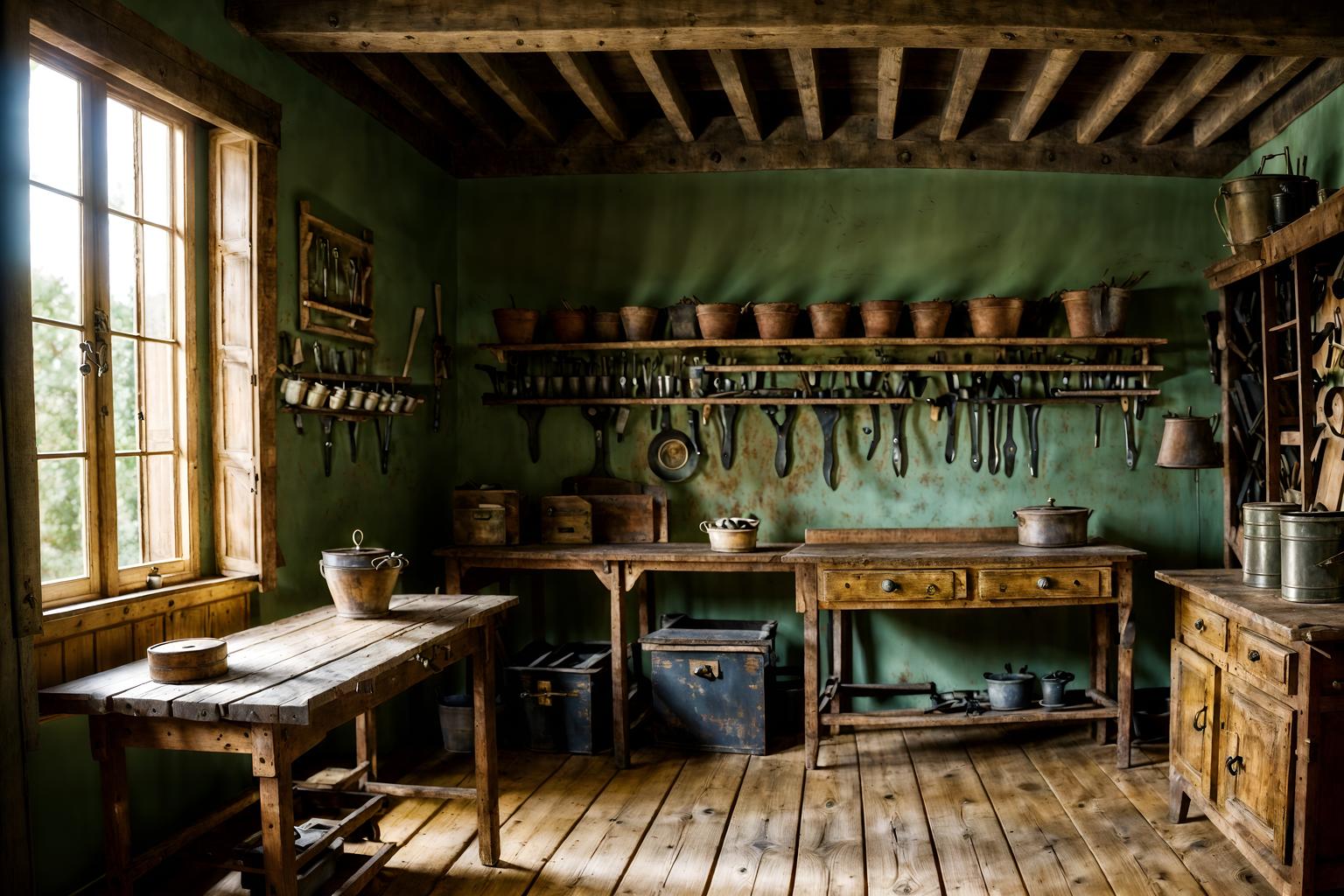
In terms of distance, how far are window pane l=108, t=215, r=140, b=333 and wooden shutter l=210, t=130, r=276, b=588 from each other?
0.32 metres

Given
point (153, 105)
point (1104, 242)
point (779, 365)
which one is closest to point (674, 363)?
point (779, 365)

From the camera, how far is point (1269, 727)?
2.69 metres

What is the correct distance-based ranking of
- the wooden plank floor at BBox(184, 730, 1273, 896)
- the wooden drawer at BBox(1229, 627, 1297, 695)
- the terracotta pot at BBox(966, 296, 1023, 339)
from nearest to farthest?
the wooden drawer at BBox(1229, 627, 1297, 695) < the wooden plank floor at BBox(184, 730, 1273, 896) < the terracotta pot at BBox(966, 296, 1023, 339)

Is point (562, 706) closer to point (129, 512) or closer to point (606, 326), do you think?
point (606, 326)

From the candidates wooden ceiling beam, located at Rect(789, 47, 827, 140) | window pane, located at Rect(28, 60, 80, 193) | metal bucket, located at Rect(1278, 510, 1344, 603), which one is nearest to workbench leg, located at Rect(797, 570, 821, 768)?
metal bucket, located at Rect(1278, 510, 1344, 603)

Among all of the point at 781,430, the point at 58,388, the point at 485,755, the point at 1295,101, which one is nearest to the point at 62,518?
the point at 58,388

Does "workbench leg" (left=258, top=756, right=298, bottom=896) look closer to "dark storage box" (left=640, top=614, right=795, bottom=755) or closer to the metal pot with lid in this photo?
"dark storage box" (left=640, top=614, right=795, bottom=755)

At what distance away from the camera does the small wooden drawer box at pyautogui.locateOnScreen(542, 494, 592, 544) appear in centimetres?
452

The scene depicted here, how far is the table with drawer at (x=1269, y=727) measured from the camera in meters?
2.52

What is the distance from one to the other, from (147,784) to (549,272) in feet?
10.2

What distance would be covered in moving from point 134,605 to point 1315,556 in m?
3.57

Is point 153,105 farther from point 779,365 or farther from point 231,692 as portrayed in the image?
point 779,365

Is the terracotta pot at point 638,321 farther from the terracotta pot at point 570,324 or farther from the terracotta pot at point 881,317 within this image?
the terracotta pot at point 881,317

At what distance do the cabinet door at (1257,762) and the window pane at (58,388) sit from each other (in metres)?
3.57
